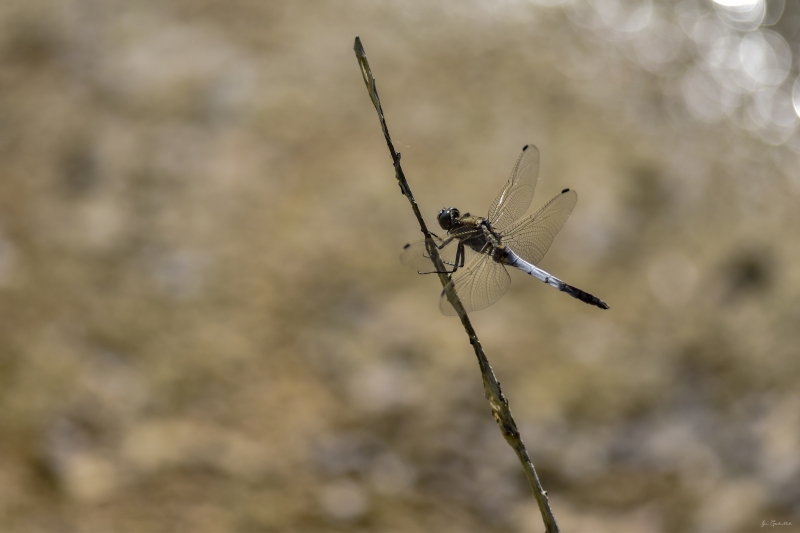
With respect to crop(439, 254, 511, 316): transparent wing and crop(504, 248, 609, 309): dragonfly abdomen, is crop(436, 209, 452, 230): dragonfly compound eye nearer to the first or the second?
crop(439, 254, 511, 316): transparent wing

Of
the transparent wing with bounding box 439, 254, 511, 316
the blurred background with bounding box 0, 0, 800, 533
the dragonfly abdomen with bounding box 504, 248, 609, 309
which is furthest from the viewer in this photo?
the blurred background with bounding box 0, 0, 800, 533

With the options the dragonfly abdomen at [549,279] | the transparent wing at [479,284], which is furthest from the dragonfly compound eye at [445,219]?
the dragonfly abdomen at [549,279]

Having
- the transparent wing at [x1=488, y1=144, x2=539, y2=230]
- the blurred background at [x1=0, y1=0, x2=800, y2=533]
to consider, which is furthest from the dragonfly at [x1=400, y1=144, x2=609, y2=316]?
the blurred background at [x1=0, y1=0, x2=800, y2=533]

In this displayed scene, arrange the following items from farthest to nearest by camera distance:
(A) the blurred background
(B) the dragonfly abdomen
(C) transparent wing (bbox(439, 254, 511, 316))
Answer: (A) the blurred background → (B) the dragonfly abdomen → (C) transparent wing (bbox(439, 254, 511, 316))

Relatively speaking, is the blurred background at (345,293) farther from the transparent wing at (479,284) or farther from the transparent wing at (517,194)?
the transparent wing at (479,284)

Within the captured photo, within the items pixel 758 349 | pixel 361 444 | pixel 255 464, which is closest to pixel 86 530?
pixel 255 464

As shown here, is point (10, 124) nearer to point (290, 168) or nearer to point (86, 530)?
point (290, 168)
